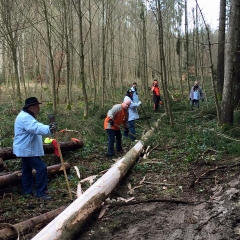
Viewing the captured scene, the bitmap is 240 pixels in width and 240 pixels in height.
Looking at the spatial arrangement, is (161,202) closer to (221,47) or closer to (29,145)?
(29,145)

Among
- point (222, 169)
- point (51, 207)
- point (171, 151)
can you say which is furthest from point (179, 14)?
point (51, 207)

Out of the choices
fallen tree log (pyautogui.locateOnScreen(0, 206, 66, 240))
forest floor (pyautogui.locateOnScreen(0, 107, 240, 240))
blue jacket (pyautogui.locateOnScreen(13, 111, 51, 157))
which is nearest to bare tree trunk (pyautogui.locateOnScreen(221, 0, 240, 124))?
forest floor (pyautogui.locateOnScreen(0, 107, 240, 240))

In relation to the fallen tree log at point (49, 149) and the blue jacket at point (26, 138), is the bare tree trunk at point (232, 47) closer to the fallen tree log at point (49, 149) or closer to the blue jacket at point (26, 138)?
the fallen tree log at point (49, 149)

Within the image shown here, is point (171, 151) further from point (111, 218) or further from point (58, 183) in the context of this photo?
point (111, 218)

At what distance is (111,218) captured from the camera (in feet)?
16.8

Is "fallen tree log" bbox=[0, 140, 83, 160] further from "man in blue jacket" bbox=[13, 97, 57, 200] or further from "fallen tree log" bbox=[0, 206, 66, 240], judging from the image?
"fallen tree log" bbox=[0, 206, 66, 240]

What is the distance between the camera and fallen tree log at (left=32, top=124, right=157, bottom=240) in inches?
167

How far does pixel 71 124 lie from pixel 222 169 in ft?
20.8

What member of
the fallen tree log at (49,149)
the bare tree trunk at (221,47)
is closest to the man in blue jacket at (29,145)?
the fallen tree log at (49,149)

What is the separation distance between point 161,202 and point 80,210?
1.47 m

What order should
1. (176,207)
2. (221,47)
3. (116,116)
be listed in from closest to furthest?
1. (176,207)
2. (116,116)
3. (221,47)

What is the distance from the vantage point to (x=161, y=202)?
5.64m

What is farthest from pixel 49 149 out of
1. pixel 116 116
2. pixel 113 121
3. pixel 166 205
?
pixel 166 205

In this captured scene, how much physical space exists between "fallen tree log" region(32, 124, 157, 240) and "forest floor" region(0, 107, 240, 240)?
0.15 meters
